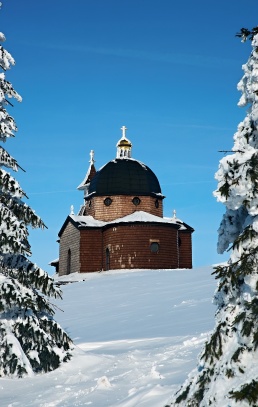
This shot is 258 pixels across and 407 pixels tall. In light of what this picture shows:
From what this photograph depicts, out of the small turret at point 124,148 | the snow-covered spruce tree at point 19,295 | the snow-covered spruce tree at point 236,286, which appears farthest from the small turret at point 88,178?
the snow-covered spruce tree at point 236,286

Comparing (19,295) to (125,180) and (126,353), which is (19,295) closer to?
(126,353)

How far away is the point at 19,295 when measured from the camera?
11.2 metres

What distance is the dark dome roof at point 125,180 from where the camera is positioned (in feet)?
164

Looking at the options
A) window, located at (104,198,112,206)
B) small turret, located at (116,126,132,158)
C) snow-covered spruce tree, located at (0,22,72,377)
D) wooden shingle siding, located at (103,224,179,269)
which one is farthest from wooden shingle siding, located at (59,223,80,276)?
snow-covered spruce tree, located at (0,22,72,377)

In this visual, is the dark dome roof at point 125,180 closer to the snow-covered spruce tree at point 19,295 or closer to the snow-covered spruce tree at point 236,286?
the snow-covered spruce tree at point 19,295

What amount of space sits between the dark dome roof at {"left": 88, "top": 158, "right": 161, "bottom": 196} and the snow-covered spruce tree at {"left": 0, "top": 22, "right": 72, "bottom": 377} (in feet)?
124

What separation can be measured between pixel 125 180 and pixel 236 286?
45.1 m

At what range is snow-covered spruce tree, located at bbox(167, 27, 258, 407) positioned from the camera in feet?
16.8

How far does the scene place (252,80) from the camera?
19.6ft

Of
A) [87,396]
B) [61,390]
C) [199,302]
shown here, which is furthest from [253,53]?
[199,302]

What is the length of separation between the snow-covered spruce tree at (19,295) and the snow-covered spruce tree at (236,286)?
595 cm

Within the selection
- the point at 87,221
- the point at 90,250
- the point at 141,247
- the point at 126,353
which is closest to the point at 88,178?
the point at 87,221

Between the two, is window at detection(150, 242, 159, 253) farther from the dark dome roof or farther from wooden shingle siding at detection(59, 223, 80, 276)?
wooden shingle siding at detection(59, 223, 80, 276)

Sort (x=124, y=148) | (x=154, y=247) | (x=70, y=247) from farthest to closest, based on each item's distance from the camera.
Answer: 1. (x=124, y=148)
2. (x=70, y=247)
3. (x=154, y=247)
